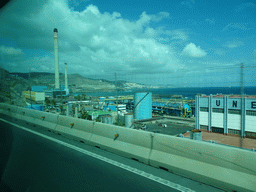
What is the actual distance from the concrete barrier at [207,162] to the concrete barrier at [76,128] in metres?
2.93

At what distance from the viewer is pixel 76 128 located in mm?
7797

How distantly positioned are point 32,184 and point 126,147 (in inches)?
101

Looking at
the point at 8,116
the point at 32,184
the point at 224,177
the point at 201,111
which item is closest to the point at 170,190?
the point at 224,177

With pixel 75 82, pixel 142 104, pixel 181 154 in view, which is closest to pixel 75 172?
pixel 181 154

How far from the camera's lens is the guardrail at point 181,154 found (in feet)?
12.2

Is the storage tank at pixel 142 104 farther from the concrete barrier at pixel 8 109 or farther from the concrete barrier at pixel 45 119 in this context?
the concrete barrier at pixel 8 109

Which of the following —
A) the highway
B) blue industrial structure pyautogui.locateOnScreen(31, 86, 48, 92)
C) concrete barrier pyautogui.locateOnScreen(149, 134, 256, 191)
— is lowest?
the highway

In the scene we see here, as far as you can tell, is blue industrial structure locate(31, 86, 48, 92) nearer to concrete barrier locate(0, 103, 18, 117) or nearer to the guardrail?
concrete barrier locate(0, 103, 18, 117)

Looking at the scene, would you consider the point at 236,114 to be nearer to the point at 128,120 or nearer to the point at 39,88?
the point at 128,120

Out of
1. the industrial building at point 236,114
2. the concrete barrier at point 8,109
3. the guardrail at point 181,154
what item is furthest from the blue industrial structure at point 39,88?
the industrial building at point 236,114

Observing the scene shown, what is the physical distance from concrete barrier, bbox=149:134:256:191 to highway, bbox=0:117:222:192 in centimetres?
18

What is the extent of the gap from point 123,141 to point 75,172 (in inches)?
67.0

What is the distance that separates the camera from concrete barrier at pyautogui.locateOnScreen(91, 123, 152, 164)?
17.6ft

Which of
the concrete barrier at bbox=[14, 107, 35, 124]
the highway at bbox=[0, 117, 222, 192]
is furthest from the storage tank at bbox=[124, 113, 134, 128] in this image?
the concrete barrier at bbox=[14, 107, 35, 124]
